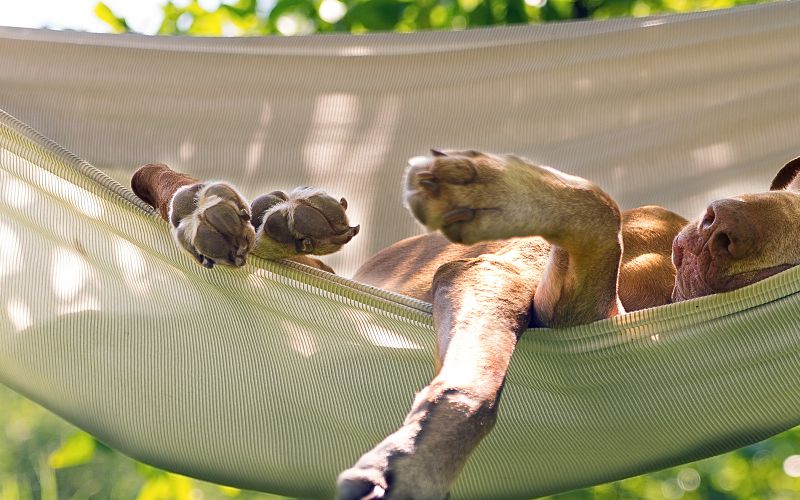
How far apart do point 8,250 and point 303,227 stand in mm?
710

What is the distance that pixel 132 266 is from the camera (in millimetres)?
1839

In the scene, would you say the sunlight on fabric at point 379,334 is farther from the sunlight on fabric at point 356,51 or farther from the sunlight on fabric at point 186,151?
the sunlight on fabric at point 356,51

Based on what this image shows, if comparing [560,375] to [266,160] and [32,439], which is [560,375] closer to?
[266,160]

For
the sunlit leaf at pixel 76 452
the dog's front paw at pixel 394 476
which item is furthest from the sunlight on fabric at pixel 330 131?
the dog's front paw at pixel 394 476

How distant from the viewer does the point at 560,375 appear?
4.96 feet

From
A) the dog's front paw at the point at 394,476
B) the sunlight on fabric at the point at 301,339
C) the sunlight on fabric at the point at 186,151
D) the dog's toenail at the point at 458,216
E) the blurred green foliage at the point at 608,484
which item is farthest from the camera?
the blurred green foliage at the point at 608,484

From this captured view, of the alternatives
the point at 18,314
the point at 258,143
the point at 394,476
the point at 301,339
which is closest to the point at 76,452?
the point at 18,314

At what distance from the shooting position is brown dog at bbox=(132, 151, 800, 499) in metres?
1.08

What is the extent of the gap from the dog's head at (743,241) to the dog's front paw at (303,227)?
536 millimetres

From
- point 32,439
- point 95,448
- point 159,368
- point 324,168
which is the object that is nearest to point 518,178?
point 159,368

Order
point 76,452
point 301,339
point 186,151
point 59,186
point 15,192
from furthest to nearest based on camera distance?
point 76,452 < point 186,151 < point 15,192 < point 59,186 < point 301,339

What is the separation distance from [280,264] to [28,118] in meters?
0.96

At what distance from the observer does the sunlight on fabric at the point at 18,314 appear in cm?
193

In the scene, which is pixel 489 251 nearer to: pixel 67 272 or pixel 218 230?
pixel 218 230
